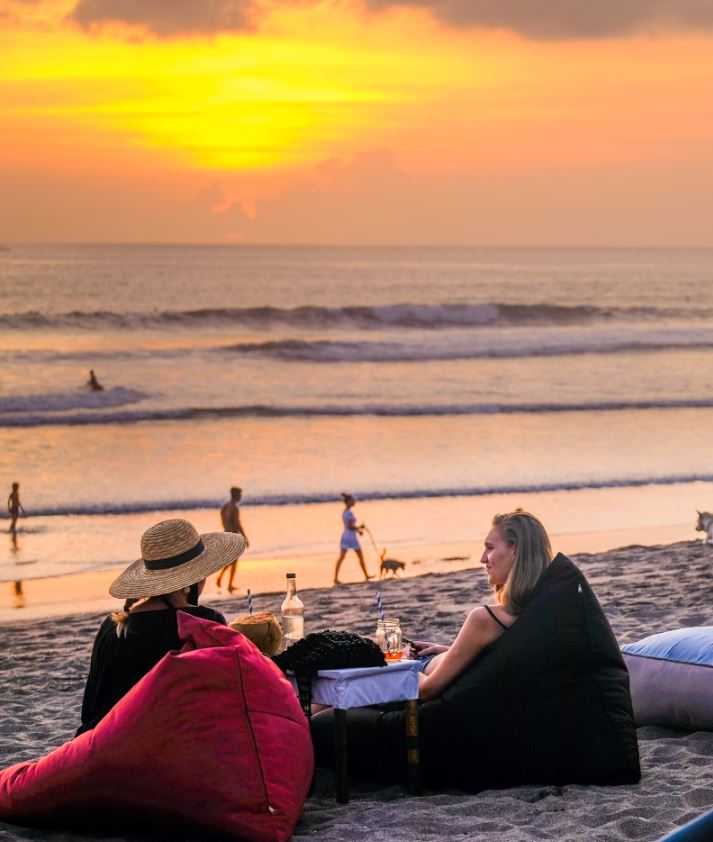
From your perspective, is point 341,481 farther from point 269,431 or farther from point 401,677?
point 401,677

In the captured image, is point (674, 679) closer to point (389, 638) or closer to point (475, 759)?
point (475, 759)

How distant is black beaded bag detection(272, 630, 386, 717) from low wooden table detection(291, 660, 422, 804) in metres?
0.04

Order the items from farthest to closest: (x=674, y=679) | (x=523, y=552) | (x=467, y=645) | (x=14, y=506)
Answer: (x=14, y=506)
(x=674, y=679)
(x=467, y=645)
(x=523, y=552)

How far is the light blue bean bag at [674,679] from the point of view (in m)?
5.53

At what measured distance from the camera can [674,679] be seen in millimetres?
5629

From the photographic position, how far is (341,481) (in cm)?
1738

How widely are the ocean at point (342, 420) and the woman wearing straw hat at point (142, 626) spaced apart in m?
7.41

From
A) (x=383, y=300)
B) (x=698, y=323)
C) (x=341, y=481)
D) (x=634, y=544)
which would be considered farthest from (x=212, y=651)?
(x=383, y=300)

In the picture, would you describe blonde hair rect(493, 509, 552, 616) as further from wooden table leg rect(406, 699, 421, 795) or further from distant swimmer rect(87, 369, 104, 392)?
distant swimmer rect(87, 369, 104, 392)

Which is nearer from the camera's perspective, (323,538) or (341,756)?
(341,756)

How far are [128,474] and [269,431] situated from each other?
5.73m

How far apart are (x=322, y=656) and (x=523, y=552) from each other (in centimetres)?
88

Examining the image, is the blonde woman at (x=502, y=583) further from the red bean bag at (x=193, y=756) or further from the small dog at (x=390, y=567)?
the small dog at (x=390, y=567)

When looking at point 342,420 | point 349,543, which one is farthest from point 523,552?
point 342,420
